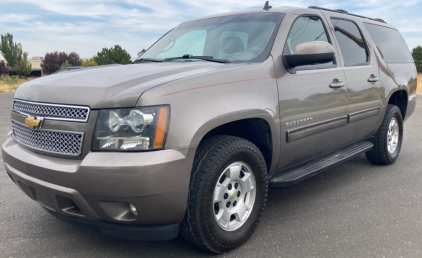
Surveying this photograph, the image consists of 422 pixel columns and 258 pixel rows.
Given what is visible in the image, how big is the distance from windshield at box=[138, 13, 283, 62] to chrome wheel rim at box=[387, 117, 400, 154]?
256 cm

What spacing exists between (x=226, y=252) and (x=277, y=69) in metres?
1.48

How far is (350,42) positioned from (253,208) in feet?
7.87

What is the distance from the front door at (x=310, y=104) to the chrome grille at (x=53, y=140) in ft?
5.11

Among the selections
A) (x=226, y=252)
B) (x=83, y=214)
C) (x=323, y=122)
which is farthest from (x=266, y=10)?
(x=83, y=214)

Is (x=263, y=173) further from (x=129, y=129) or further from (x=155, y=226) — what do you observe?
(x=129, y=129)

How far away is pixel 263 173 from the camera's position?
280 cm

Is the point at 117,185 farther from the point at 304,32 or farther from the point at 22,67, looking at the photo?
the point at 22,67

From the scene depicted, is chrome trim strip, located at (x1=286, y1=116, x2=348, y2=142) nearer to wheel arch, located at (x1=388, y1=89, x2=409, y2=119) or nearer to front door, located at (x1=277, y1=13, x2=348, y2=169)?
front door, located at (x1=277, y1=13, x2=348, y2=169)

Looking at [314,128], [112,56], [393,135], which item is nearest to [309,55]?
[314,128]

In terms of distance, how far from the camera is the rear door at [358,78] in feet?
12.6

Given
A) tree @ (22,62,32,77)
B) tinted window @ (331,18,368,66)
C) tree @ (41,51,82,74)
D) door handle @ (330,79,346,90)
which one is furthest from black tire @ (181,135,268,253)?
tree @ (41,51,82,74)

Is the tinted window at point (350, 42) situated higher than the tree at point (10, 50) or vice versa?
the tree at point (10, 50)

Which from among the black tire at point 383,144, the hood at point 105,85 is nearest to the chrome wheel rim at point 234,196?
the hood at point 105,85

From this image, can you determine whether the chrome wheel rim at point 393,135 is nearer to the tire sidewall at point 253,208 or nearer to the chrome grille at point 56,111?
the tire sidewall at point 253,208
